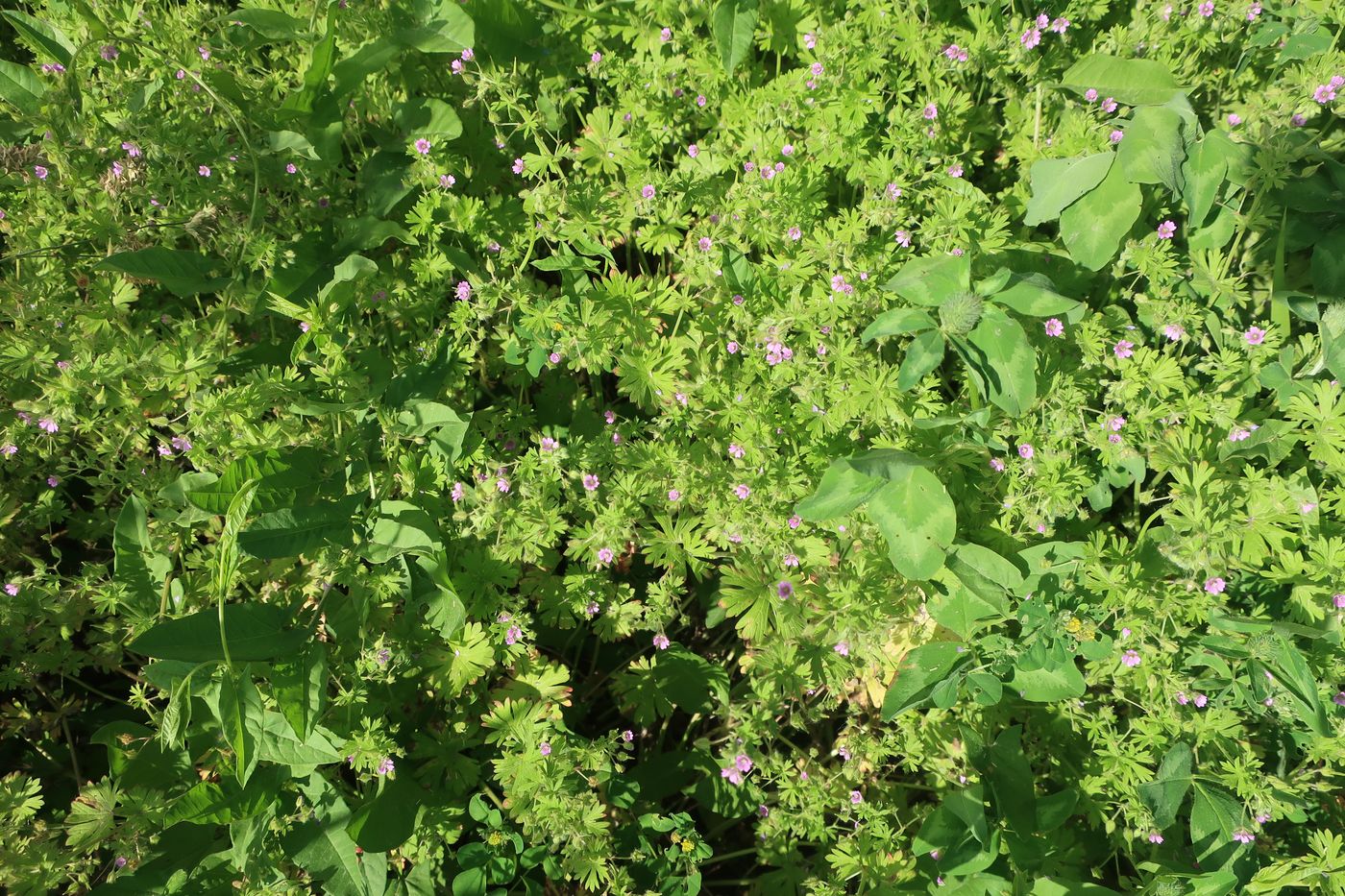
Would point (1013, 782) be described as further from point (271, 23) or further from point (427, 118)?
point (271, 23)

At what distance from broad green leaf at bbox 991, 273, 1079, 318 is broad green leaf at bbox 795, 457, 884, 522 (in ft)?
2.37

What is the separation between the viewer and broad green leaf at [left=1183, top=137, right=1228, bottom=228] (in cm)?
288

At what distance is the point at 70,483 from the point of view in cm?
346

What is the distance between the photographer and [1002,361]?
269 centimetres

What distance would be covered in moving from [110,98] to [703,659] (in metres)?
3.07

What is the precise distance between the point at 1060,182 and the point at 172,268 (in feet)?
10.5

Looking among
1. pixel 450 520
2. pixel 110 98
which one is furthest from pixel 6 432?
pixel 450 520

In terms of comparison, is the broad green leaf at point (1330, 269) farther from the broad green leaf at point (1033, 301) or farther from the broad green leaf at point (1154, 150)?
the broad green leaf at point (1033, 301)

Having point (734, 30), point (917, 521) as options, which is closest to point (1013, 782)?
point (917, 521)

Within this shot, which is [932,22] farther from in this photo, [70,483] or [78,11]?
[70,483]

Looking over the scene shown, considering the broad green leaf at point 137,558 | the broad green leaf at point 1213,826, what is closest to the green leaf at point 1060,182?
the broad green leaf at point 1213,826

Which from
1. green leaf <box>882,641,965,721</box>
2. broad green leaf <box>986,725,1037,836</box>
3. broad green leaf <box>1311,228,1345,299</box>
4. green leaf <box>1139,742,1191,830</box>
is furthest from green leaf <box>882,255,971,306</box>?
green leaf <box>1139,742,1191,830</box>

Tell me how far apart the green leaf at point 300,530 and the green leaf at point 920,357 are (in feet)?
5.88

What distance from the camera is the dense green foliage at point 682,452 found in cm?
269
